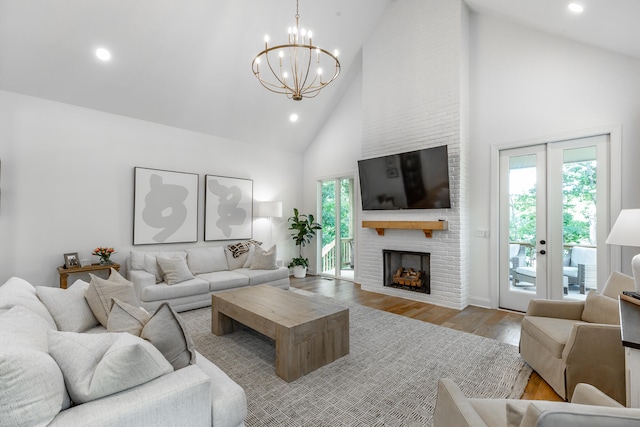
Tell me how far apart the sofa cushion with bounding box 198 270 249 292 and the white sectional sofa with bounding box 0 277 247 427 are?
2827mm

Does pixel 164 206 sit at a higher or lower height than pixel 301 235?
higher

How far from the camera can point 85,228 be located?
13.9 feet

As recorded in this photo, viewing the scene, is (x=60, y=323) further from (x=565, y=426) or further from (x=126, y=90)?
(x=126, y=90)

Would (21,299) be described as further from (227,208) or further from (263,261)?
(227,208)

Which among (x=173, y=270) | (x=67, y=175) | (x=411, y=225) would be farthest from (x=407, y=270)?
(x=67, y=175)

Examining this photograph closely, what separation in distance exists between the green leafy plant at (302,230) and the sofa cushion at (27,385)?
531 centimetres

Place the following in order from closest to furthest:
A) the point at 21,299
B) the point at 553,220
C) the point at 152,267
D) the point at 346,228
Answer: the point at 21,299 → the point at 553,220 → the point at 152,267 → the point at 346,228

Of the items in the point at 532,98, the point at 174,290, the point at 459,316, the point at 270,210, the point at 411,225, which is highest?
the point at 532,98

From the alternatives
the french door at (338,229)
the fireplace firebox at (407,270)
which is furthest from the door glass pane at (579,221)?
the french door at (338,229)

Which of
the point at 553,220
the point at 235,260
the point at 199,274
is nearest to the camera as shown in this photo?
the point at 553,220

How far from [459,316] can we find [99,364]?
3.95 metres

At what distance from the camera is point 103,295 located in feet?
7.31

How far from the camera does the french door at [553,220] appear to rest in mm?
3465

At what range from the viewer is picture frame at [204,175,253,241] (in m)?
5.43
